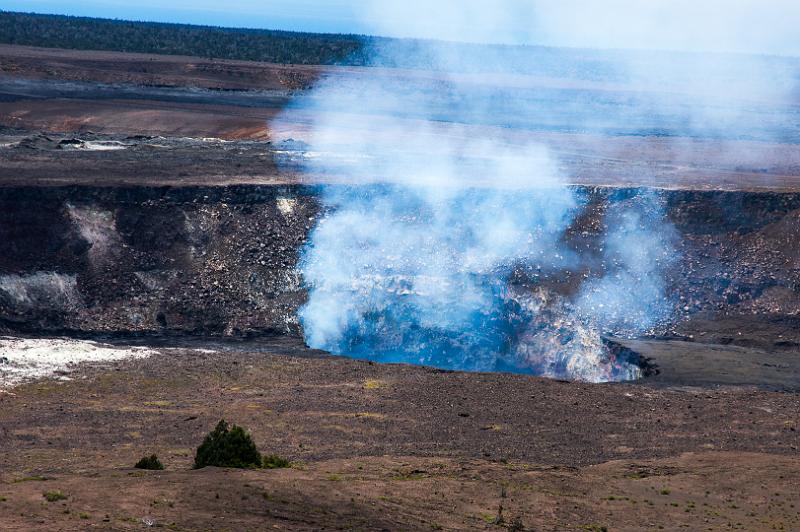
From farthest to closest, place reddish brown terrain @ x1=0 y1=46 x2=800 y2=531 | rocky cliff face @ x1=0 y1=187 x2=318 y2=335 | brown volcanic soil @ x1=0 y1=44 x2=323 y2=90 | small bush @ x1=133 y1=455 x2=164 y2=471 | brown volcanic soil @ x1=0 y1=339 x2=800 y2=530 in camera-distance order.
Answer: brown volcanic soil @ x1=0 y1=44 x2=323 y2=90
rocky cliff face @ x1=0 y1=187 x2=318 y2=335
small bush @ x1=133 y1=455 x2=164 y2=471
reddish brown terrain @ x1=0 y1=46 x2=800 y2=531
brown volcanic soil @ x1=0 y1=339 x2=800 y2=530

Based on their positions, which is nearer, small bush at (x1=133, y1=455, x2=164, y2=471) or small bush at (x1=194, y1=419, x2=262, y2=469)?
small bush at (x1=133, y1=455, x2=164, y2=471)

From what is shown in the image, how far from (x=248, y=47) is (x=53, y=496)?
4811 inches

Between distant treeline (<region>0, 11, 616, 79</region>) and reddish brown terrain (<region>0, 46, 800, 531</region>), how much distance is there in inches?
2513

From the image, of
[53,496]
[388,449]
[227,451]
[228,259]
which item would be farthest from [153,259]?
[53,496]

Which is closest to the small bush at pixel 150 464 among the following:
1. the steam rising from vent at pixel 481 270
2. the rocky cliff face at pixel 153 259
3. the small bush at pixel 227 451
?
the small bush at pixel 227 451

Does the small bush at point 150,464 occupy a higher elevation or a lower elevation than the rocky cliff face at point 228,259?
lower

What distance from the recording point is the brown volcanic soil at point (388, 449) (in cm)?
2209

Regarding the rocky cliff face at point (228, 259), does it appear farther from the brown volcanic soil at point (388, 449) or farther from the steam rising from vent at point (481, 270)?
the brown volcanic soil at point (388, 449)

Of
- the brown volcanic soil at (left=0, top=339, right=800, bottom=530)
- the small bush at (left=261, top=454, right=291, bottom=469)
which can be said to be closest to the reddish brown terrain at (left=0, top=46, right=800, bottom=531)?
the brown volcanic soil at (left=0, top=339, right=800, bottom=530)

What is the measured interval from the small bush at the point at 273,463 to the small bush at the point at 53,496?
18.1 feet

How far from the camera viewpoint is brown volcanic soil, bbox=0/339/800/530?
22.1 metres

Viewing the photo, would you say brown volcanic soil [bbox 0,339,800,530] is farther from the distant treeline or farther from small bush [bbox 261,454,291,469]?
the distant treeline

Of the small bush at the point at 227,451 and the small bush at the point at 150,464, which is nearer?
the small bush at the point at 150,464

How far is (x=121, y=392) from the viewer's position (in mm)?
32875
